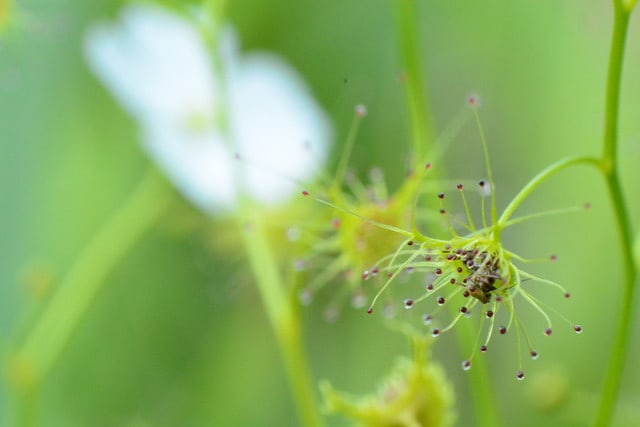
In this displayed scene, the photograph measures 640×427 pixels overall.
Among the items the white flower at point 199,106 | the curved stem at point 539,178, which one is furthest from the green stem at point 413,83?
the white flower at point 199,106

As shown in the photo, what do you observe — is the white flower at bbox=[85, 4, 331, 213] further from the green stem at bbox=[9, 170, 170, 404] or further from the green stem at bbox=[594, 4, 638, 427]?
the green stem at bbox=[594, 4, 638, 427]

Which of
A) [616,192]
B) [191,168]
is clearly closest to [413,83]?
[616,192]

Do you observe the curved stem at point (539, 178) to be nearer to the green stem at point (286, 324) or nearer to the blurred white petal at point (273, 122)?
the green stem at point (286, 324)

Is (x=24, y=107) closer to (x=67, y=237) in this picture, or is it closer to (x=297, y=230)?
(x=67, y=237)

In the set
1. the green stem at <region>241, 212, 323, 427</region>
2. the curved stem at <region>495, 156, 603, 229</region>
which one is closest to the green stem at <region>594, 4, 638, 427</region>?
the curved stem at <region>495, 156, 603, 229</region>

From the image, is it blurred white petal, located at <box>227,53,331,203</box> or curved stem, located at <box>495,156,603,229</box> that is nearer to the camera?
curved stem, located at <box>495,156,603,229</box>

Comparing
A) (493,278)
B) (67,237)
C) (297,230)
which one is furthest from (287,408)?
(493,278)

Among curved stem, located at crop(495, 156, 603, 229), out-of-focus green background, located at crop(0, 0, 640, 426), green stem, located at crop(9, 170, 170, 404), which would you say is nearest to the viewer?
curved stem, located at crop(495, 156, 603, 229)
